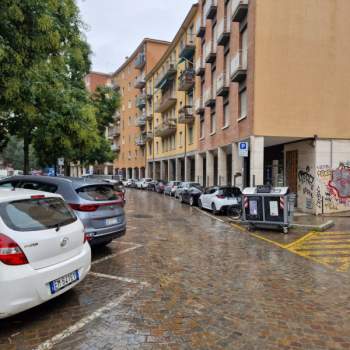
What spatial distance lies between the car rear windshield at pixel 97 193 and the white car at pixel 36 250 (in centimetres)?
179

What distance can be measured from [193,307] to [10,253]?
2395mm

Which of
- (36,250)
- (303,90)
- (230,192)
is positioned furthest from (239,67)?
(36,250)

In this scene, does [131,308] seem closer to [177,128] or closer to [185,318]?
[185,318]

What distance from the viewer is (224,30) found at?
19.7 metres

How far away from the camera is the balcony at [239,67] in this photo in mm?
16016

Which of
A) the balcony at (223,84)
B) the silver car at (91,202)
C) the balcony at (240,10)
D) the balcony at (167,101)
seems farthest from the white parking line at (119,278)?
the balcony at (167,101)

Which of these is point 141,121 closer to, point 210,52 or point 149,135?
point 149,135

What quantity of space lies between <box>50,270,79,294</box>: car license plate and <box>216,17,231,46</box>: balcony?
1832cm

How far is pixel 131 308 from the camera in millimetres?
4195

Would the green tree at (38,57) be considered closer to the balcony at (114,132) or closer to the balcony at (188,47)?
the balcony at (188,47)

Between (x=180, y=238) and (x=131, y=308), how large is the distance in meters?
4.89

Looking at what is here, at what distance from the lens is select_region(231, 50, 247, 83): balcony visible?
16.0m

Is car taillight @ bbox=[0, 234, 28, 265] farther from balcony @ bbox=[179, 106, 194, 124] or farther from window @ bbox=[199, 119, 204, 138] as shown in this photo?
balcony @ bbox=[179, 106, 194, 124]

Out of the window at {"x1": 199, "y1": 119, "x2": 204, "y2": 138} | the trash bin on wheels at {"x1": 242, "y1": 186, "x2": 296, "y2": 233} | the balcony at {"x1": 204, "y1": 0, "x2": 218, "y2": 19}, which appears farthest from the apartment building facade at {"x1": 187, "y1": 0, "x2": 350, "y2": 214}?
the window at {"x1": 199, "y1": 119, "x2": 204, "y2": 138}
